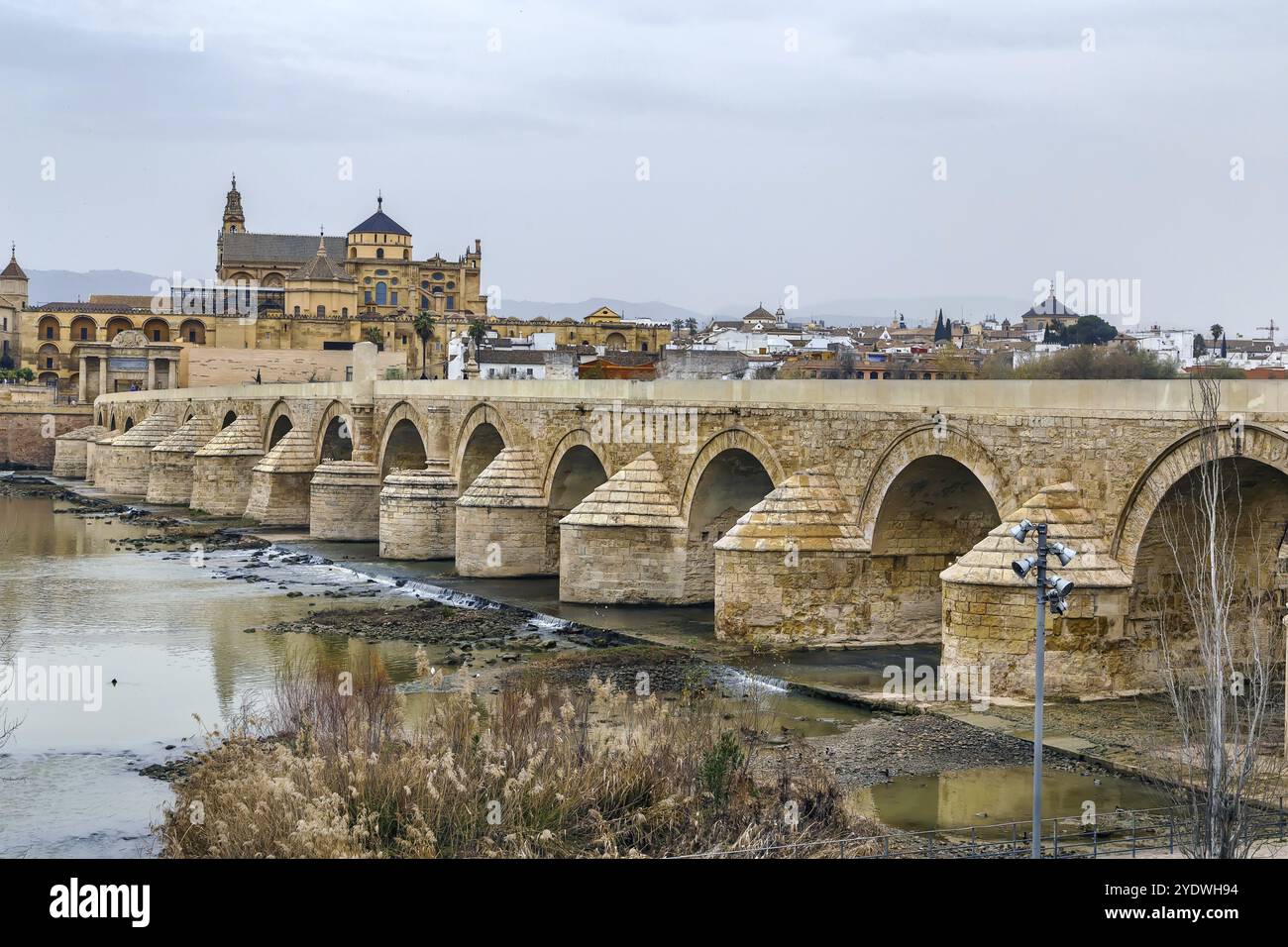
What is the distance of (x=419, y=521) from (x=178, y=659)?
1231 centimetres

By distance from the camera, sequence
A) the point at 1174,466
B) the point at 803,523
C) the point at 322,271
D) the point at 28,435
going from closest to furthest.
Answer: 1. the point at 1174,466
2. the point at 803,523
3. the point at 28,435
4. the point at 322,271

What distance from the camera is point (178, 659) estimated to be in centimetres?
2192

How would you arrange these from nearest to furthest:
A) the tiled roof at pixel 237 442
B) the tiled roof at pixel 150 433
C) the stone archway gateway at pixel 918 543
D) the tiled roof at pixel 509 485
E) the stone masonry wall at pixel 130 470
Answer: the stone archway gateway at pixel 918 543 → the tiled roof at pixel 509 485 → the tiled roof at pixel 237 442 → the stone masonry wall at pixel 130 470 → the tiled roof at pixel 150 433

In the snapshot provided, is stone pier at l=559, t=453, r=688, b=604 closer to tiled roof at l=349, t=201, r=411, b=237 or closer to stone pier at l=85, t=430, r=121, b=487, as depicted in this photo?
stone pier at l=85, t=430, r=121, b=487

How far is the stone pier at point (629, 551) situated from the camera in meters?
25.4

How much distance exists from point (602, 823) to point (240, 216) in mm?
114641

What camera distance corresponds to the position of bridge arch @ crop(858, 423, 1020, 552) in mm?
18594

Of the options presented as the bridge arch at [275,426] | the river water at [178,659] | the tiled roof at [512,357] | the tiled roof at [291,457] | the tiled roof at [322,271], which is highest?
the tiled roof at [322,271]

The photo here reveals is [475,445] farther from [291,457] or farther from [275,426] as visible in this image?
[275,426]

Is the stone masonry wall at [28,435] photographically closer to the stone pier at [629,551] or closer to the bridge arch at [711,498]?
the stone pier at [629,551]

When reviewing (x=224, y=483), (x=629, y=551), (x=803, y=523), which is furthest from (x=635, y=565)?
(x=224, y=483)

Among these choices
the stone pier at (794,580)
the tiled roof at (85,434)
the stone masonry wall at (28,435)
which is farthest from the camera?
the stone masonry wall at (28,435)

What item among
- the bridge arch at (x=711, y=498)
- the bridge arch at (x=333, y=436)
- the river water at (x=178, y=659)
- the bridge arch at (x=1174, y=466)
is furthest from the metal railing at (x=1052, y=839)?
the bridge arch at (x=333, y=436)

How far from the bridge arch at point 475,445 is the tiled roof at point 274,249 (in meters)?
76.9
